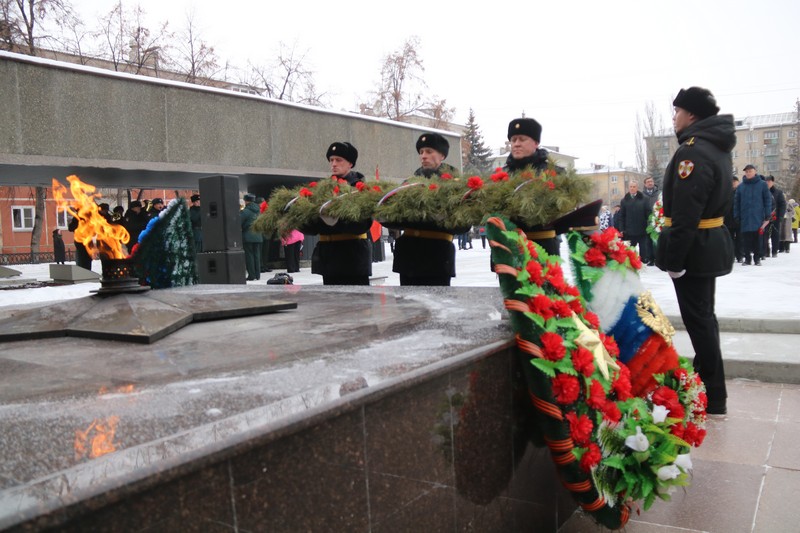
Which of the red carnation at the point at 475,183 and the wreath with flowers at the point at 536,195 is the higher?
the red carnation at the point at 475,183

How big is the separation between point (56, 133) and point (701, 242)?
8829mm

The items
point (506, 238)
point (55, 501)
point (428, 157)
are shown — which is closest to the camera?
point (55, 501)

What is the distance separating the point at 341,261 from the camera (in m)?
5.30

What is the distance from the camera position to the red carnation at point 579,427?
2.08m

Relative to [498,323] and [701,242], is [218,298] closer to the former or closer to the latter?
[498,323]

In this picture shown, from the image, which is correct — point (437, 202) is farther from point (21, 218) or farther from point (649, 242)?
point (21, 218)

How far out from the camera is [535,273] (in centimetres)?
222

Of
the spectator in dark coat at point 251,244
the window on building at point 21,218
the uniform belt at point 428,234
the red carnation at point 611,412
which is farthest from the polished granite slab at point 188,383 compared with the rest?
the window on building at point 21,218

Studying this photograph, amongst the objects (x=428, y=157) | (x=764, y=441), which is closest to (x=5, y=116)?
(x=428, y=157)

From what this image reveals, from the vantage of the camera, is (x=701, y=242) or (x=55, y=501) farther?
(x=701, y=242)

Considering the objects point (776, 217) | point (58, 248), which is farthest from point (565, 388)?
point (58, 248)

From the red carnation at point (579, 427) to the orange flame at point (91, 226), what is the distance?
2095 millimetres

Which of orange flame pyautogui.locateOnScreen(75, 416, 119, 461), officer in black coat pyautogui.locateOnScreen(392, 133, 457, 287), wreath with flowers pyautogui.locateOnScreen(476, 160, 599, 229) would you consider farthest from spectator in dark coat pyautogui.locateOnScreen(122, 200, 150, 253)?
orange flame pyautogui.locateOnScreen(75, 416, 119, 461)

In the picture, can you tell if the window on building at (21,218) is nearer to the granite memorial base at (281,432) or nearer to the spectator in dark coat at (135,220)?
the spectator in dark coat at (135,220)
